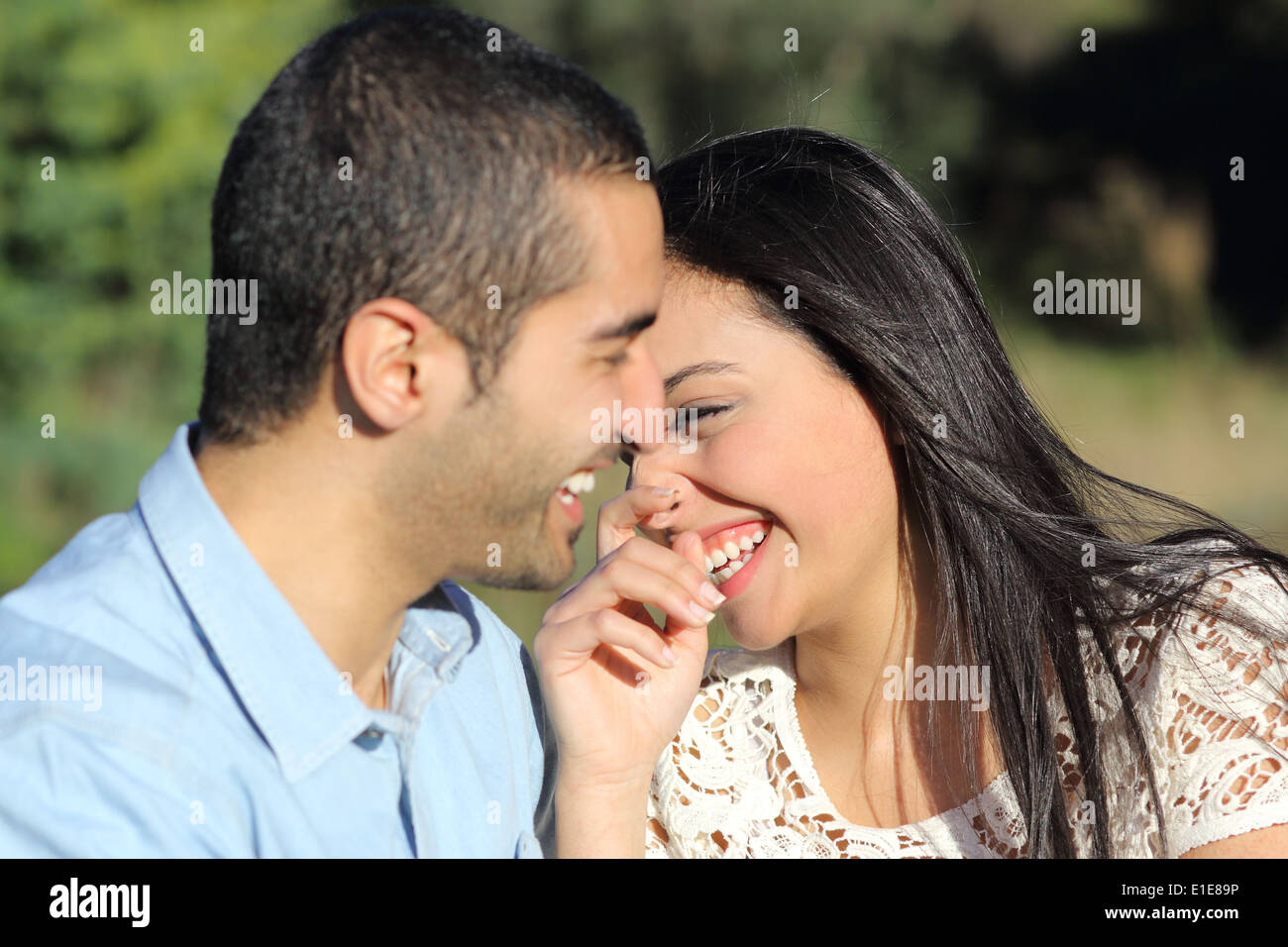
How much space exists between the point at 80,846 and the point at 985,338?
209 centimetres

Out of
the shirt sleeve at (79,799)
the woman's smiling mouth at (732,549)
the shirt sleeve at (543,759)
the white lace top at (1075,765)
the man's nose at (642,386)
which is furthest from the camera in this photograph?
the woman's smiling mouth at (732,549)

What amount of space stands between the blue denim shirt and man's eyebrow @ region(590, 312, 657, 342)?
0.66 meters

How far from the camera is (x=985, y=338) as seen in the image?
2896mm

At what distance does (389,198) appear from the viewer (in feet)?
6.44

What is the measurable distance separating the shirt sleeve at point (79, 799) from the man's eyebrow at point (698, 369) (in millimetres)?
1355

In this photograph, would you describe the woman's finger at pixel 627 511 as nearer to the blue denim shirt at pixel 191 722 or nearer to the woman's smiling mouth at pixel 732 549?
the woman's smiling mouth at pixel 732 549

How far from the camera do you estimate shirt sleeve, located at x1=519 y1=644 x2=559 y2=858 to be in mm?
2654

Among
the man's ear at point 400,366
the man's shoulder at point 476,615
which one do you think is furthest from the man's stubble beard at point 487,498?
the man's shoulder at point 476,615

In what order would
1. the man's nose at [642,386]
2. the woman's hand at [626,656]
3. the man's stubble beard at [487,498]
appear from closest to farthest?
the man's stubble beard at [487,498]
the man's nose at [642,386]
the woman's hand at [626,656]

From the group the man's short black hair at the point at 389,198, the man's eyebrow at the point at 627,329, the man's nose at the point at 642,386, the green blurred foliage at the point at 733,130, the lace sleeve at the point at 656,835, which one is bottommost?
the lace sleeve at the point at 656,835

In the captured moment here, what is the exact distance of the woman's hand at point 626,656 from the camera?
97.9 inches

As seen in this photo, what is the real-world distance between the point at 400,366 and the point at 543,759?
1046 mm

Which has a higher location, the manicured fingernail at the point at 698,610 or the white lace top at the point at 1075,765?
the manicured fingernail at the point at 698,610

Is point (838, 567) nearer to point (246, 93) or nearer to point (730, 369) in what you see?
point (730, 369)
